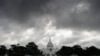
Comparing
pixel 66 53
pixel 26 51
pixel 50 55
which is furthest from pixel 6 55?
pixel 50 55

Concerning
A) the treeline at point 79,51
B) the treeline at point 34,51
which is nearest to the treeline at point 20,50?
the treeline at point 34,51

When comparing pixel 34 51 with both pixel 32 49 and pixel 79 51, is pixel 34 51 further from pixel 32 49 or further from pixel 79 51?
pixel 79 51

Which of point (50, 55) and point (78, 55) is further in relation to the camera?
point (50, 55)

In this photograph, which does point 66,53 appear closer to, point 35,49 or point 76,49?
point 76,49

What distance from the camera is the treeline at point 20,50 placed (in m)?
124

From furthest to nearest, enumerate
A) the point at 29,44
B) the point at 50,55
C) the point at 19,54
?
1. the point at 50,55
2. the point at 29,44
3. the point at 19,54

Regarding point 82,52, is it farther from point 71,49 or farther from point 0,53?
point 0,53

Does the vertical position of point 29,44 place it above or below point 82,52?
above

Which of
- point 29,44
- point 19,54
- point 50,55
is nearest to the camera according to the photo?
point 19,54

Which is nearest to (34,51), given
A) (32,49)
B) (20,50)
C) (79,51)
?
(32,49)

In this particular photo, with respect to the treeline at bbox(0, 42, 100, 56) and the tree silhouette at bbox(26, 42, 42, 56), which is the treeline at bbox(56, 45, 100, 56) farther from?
the tree silhouette at bbox(26, 42, 42, 56)

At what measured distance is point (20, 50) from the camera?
409 ft

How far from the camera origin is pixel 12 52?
123625 mm

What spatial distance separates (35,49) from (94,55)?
3467 centimetres
